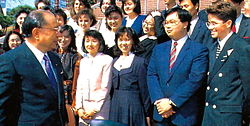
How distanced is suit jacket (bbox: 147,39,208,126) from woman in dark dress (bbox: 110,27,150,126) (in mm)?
432

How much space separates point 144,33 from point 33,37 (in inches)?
106

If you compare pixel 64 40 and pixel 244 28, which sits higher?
pixel 244 28

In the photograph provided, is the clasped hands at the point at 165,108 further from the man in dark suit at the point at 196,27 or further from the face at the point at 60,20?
the face at the point at 60,20

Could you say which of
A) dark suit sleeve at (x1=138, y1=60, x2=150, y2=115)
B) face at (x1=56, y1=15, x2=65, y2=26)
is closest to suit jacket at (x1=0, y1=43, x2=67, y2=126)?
dark suit sleeve at (x1=138, y1=60, x2=150, y2=115)

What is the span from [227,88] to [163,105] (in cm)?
76

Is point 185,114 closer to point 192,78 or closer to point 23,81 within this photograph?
point 192,78

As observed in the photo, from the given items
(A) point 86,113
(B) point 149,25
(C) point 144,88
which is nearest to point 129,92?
(C) point 144,88

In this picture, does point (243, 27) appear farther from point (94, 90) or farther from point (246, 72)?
point (94, 90)

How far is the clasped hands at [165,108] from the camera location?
4.05 m

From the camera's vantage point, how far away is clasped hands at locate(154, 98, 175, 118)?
405 centimetres

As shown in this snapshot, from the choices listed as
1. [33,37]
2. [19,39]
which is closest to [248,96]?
[33,37]

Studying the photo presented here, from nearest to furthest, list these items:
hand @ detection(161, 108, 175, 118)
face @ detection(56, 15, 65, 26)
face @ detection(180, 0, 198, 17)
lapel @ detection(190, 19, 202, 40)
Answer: hand @ detection(161, 108, 175, 118) → lapel @ detection(190, 19, 202, 40) → face @ detection(180, 0, 198, 17) → face @ detection(56, 15, 65, 26)

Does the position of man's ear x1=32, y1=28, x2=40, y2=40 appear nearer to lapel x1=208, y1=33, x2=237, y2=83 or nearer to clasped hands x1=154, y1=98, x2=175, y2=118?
clasped hands x1=154, y1=98, x2=175, y2=118

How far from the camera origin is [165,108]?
4.04 meters
